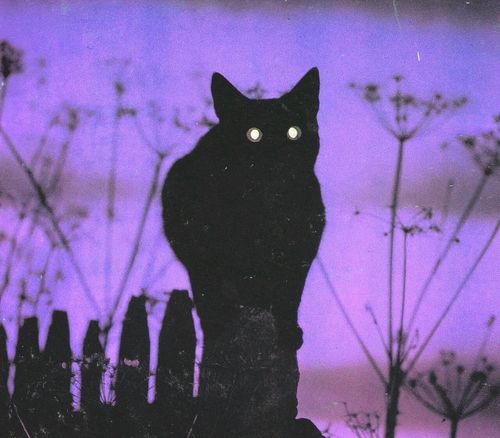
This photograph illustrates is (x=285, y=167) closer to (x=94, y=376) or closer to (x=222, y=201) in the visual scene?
(x=222, y=201)

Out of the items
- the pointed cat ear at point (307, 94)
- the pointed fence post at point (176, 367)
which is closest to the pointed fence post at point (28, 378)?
the pointed fence post at point (176, 367)

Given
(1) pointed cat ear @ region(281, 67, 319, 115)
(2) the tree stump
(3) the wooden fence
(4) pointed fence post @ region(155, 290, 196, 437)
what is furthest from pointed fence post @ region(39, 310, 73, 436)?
(1) pointed cat ear @ region(281, 67, 319, 115)

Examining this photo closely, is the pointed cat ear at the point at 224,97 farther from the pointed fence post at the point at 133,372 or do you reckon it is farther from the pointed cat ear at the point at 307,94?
the pointed fence post at the point at 133,372

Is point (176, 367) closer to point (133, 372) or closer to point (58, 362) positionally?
point (133, 372)

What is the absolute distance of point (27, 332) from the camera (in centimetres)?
345

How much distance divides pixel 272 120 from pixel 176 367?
125 centimetres

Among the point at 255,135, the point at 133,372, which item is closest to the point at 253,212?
the point at 255,135

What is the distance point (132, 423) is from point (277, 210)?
1168mm

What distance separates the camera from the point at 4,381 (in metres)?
3.42

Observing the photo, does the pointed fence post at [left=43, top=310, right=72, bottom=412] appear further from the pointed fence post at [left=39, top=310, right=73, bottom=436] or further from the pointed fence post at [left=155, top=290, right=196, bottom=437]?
the pointed fence post at [left=155, top=290, right=196, bottom=437]

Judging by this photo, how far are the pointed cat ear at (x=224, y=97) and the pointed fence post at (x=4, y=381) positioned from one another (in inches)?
59.5

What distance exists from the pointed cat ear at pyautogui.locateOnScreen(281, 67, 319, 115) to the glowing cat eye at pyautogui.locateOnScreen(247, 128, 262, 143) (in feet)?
0.71

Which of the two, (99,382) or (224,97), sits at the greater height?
(224,97)

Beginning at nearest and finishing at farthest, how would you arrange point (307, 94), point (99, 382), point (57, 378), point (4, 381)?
point (99, 382), point (57, 378), point (4, 381), point (307, 94)
